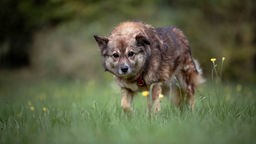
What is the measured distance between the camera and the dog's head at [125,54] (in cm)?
805

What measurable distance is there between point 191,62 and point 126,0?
23.5 feet

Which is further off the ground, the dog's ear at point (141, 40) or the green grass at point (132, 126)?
the dog's ear at point (141, 40)

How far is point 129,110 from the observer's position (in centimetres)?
803

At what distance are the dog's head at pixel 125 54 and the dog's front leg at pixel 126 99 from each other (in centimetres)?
38

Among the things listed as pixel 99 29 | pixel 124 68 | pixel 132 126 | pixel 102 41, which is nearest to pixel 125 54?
pixel 124 68

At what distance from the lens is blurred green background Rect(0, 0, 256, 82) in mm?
16438

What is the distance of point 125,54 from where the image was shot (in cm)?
807

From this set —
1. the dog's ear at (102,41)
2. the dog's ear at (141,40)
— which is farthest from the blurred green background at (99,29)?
the dog's ear at (141,40)

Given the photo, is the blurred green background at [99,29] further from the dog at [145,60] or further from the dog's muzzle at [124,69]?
the dog's muzzle at [124,69]

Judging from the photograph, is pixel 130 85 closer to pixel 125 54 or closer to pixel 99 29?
pixel 125 54

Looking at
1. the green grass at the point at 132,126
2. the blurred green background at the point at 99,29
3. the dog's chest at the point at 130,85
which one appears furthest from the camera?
the blurred green background at the point at 99,29

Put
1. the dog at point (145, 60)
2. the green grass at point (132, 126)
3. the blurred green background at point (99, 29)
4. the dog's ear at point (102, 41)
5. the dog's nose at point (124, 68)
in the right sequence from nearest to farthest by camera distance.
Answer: the green grass at point (132, 126), the dog's nose at point (124, 68), the dog at point (145, 60), the dog's ear at point (102, 41), the blurred green background at point (99, 29)

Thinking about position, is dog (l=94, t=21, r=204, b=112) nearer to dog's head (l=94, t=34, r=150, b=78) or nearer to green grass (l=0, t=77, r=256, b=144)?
dog's head (l=94, t=34, r=150, b=78)

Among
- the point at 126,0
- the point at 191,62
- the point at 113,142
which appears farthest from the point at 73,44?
the point at 113,142
